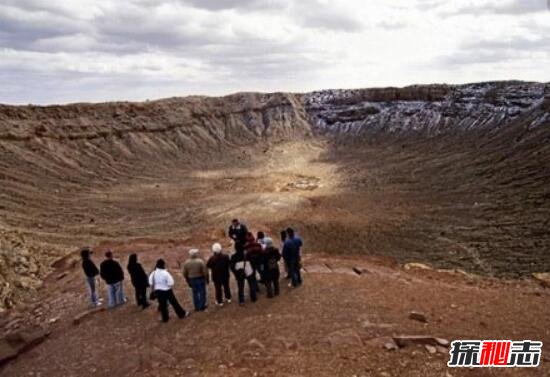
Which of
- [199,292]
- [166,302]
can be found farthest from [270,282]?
[166,302]

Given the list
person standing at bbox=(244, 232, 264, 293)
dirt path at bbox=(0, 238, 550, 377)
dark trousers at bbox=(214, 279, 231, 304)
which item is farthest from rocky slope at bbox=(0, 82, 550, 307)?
person standing at bbox=(244, 232, 264, 293)

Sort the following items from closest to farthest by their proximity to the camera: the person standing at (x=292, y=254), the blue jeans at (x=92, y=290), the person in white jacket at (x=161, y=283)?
the person in white jacket at (x=161, y=283), the person standing at (x=292, y=254), the blue jeans at (x=92, y=290)

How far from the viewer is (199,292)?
959 cm

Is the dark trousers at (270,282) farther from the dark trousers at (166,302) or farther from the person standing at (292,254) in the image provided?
the dark trousers at (166,302)

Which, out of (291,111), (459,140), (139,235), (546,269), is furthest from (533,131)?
(291,111)

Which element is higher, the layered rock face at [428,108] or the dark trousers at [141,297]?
the layered rock face at [428,108]

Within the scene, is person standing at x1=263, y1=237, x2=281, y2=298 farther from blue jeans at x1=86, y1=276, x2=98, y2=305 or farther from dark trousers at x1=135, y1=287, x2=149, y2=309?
blue jeans at x1=86, y1=276, x2=98, y2=305

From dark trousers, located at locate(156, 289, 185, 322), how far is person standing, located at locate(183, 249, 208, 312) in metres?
0.39

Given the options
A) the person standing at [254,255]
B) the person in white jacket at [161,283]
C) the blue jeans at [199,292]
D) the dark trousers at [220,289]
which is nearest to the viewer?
the person in white jacket at [161,283]

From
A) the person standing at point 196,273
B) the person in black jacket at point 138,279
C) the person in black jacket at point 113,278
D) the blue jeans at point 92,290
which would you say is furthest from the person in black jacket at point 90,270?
the person standing at point 196,273

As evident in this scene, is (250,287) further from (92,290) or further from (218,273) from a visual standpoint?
(92,290)

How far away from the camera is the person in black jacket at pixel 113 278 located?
33.5 ft

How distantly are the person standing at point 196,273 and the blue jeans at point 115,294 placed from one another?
2.00 metres

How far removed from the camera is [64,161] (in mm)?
39406
